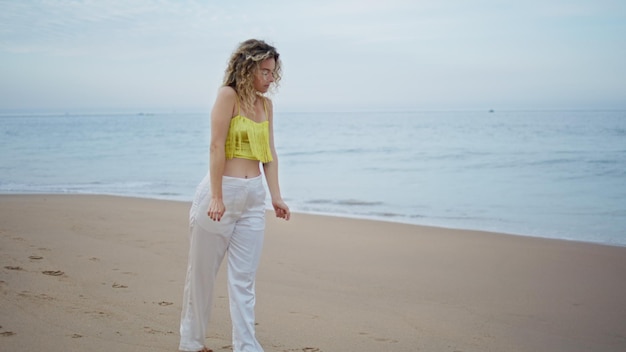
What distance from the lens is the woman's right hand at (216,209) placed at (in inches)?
134

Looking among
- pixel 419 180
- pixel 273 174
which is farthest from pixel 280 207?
pixel 419 180

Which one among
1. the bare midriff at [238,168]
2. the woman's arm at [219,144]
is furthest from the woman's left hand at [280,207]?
the woman's arm at [219,144]

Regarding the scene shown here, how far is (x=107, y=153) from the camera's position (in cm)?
2881

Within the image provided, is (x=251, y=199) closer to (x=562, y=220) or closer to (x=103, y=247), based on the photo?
(x=103, y=247)

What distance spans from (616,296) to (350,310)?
2664 millimetres

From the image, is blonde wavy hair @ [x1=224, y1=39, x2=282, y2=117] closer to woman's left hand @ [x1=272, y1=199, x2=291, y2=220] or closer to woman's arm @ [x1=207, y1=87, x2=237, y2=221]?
woman's arm @ [x1=207, y1=87, x2=237, y2=221]

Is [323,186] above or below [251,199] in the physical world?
below

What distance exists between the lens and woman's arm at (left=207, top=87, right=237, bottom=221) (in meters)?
3.43

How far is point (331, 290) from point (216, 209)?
8.47 ft

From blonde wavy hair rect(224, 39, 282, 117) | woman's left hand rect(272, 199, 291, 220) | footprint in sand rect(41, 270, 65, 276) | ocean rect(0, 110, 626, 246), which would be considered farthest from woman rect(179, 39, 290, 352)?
ocean rect(0, 110, 626, 246)

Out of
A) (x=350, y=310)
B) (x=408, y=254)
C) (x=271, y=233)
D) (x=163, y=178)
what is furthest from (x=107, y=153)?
(x=350, y=310)

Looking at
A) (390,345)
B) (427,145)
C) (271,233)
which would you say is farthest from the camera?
(427,145)

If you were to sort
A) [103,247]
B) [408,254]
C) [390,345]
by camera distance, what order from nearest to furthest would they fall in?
1. [390,345]
2. [103,247]
3. [408,254]

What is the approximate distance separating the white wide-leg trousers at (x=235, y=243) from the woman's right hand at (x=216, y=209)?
0.23 ft
